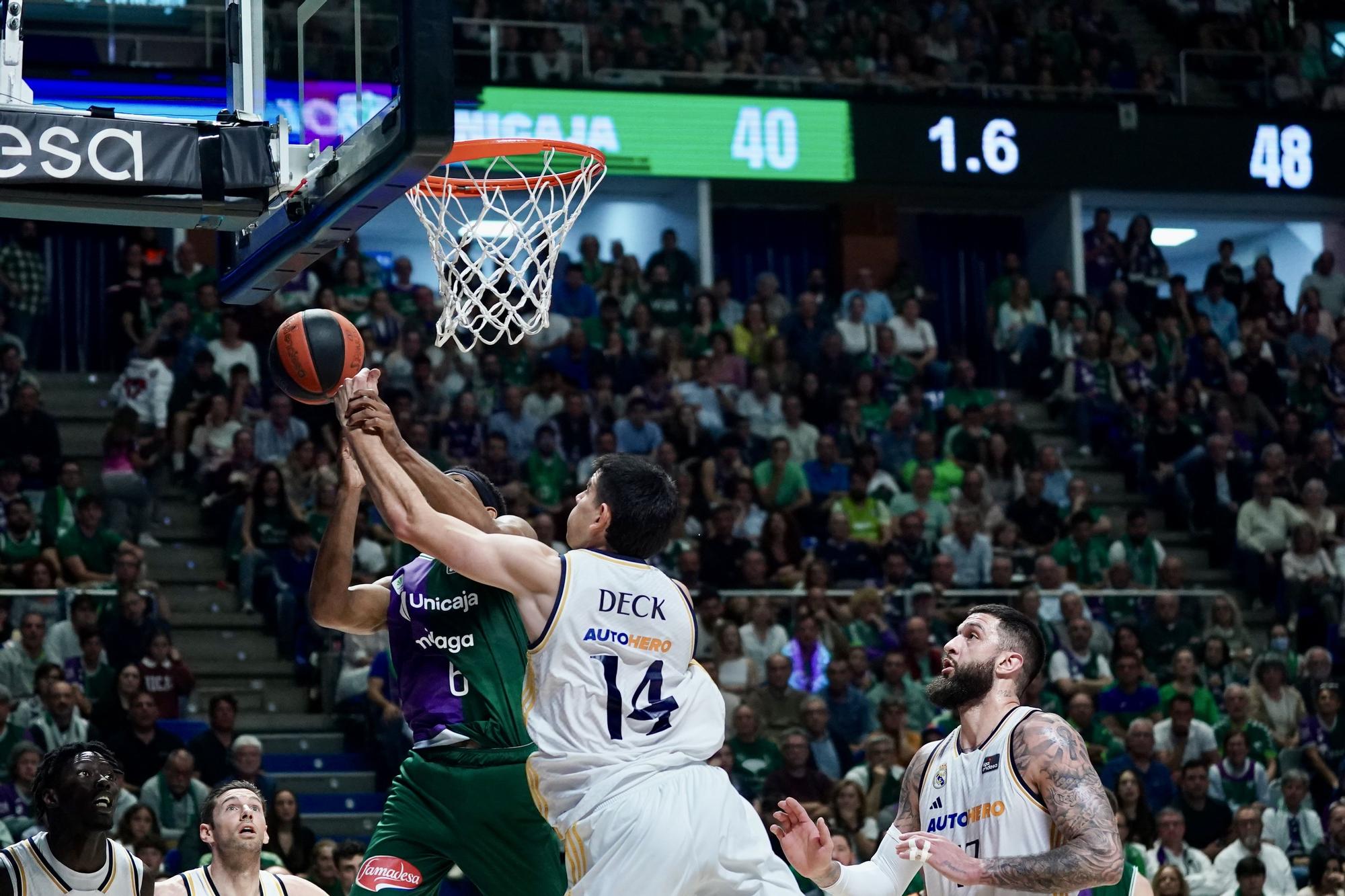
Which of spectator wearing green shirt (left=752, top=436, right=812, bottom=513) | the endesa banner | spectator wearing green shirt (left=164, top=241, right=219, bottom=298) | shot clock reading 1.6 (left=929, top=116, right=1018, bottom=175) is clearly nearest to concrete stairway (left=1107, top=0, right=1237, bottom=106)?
shot clock reading 1.6 (left=929, top=116, right=1018, bottom=175)

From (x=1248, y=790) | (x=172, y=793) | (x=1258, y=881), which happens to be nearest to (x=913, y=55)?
(x=1248, y=790)

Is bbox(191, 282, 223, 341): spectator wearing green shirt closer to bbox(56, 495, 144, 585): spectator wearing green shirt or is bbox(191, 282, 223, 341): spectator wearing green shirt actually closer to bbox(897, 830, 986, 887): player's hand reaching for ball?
bbox(56, 495, 144, 585): spectator wearing green shirt

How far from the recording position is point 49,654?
1133cm

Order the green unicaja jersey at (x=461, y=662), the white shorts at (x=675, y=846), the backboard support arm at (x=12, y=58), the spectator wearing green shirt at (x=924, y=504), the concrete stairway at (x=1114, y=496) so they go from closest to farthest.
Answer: the white shorts at (x=675, y=846), the green unicaja jersey at (x=461, y=662), the backboard support arm at (x=12, y=58), the spectator wearing green shirt at (x=924, y=504), the concrete stairway at (x=1114, y=496)

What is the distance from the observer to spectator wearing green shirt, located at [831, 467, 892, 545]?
1445cm

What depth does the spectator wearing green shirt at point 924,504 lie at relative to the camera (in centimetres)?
1466

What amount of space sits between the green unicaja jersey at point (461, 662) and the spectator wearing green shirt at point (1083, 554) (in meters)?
9.14

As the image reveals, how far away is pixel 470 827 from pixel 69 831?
1374 millimetres

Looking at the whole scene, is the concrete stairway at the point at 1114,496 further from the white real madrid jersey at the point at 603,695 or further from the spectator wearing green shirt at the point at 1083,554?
the white real madrid jersey at the point at 603,695

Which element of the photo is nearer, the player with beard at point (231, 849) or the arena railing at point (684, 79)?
the player with beard at point (231, 849)

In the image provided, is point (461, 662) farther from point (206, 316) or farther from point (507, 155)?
point (206, 316)

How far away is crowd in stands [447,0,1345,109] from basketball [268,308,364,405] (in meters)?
10.5

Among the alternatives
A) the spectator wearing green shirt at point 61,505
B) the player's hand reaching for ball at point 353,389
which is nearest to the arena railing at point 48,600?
the spectator wearing green shirt at point 61,505

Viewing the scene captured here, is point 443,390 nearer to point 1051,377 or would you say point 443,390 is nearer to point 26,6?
point 1051,377
